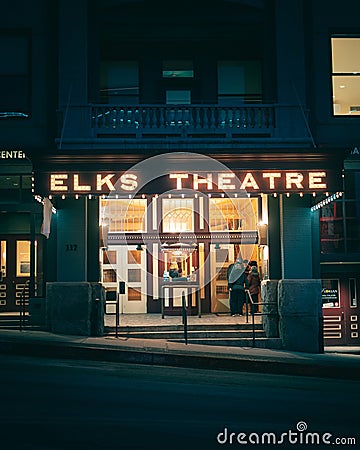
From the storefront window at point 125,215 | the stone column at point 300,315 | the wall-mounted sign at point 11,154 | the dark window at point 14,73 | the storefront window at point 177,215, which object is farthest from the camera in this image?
the storefront window at point 177,215

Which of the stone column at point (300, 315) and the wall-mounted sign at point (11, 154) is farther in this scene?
the wall-mounted sign at point (11, 154)

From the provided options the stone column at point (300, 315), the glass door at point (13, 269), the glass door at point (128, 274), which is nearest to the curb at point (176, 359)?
the stone column at point (300, 315)

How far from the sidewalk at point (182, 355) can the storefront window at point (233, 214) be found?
5.22 meters

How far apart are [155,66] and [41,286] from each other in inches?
278

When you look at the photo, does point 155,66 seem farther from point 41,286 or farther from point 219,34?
point 41,286

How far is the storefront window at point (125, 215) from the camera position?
19.2 metres

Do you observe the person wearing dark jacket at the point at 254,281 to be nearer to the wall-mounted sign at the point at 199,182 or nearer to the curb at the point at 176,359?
the wall-mounted sign at the point at 199,182

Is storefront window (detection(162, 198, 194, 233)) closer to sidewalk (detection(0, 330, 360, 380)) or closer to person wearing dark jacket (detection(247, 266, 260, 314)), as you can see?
person wearing dark jacket (detection(247, 266, 260, 314))

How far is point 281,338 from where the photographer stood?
15.9 metres

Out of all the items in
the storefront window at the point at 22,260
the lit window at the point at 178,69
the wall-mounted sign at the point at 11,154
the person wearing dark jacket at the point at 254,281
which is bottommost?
the person wearing dark jacket at the point at 254,281

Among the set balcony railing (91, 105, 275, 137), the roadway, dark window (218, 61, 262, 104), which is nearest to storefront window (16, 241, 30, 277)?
balcony railing (91, 105, 275, 137)

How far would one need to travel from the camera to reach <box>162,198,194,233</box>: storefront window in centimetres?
1934

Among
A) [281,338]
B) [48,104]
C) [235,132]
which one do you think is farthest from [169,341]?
[48,104]

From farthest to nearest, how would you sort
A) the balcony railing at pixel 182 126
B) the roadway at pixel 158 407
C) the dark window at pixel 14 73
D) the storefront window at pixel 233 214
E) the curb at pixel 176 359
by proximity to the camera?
the storefront window at pixel 233 214 < the dark window at pixel 14 73 < the balcony railing at pixel 182 126 < the curb at pixel 176 359 < the roadway at pixel 158 407
